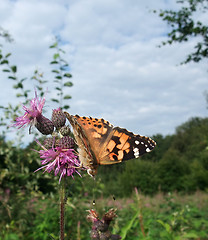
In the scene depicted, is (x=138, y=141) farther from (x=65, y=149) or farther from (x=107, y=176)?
(x=107, y=176)

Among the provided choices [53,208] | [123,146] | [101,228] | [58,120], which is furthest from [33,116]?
[53,208]

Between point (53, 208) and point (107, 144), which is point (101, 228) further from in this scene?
point (53, 208)

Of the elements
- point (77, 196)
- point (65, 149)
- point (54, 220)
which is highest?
point (65, 149)

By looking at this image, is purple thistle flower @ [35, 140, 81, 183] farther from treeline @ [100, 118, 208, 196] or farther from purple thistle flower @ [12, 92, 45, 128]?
treeline @ [100, 118, 208, 196]

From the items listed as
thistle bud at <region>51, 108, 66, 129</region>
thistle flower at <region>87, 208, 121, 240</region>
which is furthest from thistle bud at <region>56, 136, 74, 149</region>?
thistle flower at <region>87, 208, 121, 240</region>

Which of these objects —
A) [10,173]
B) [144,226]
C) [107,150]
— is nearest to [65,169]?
[107,150]
